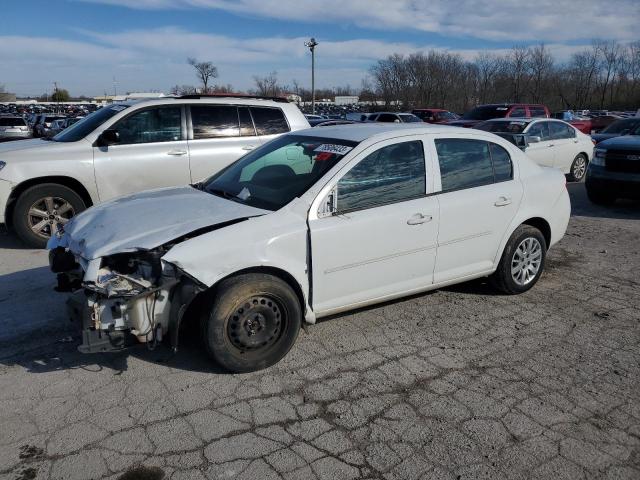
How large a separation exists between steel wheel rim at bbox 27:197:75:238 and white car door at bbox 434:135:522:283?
480cm

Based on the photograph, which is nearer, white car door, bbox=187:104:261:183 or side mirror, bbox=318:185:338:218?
side mirror, bbox=318:185:338:218

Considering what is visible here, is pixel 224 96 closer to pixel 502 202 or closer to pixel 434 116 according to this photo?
pixel 502 202

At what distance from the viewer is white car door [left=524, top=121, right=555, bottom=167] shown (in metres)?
12.4

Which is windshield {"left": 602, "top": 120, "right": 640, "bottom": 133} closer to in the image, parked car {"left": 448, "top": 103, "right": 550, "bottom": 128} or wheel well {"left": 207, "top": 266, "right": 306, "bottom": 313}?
parked car {"left": 448, "top": 103, "right": 550, "bottom": 128}

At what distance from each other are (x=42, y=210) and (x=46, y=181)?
1.21 ft

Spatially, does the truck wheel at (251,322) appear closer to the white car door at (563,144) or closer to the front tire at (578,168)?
the white car door at (563,144)

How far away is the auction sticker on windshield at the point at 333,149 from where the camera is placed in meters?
4.23

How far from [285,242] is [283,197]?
0.46 meters

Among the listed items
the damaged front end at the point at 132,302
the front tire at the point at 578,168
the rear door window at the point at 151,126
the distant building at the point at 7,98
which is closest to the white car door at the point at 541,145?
the front tire at the point at 578,168

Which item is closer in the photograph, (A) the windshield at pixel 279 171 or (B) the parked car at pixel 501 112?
(A) the windshield at pixel 279 171

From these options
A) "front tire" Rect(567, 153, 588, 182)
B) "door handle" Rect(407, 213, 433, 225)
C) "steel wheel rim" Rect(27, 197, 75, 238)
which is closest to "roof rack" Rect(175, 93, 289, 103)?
"steel wheel rim" Rect(27, 197, 75, 238)

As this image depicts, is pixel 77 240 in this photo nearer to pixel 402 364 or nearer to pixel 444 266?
pixel 402 364

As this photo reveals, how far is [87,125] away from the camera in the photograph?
7215 millimetres

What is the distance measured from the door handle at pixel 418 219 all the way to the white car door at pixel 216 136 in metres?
3.98
